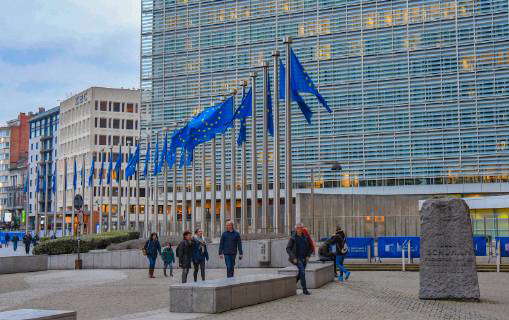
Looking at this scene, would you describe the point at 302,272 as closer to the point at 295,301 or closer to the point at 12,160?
the point at 295,301

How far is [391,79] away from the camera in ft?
280

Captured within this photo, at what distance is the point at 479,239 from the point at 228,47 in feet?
212

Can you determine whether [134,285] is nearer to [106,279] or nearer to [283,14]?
[106,279]

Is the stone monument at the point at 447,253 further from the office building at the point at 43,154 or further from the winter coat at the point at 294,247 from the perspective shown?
the office building at the point at 43,154

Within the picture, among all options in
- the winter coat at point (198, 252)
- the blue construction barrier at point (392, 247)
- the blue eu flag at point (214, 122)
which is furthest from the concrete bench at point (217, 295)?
the blue eu flag at point (214, 122)

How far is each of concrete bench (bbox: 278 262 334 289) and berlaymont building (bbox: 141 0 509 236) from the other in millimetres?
54148

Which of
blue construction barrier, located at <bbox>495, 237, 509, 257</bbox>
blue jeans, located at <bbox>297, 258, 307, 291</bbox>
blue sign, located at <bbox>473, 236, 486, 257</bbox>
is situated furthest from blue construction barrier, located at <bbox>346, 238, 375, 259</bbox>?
blue jeans, located at <bbox>297, 258, 307, 291</bbox>

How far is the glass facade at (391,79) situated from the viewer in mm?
81062

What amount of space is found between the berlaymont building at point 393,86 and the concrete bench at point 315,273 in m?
54.1

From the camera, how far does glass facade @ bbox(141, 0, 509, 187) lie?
81062mm

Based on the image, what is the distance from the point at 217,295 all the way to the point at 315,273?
255 inches

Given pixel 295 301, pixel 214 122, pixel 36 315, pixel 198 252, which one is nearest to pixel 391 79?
pixel 214 122

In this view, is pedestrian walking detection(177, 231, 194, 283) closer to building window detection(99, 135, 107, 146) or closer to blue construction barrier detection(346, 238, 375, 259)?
blue construction barrier detection(346, 238, 375, 259)

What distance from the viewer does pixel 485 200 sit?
61.1 metres
